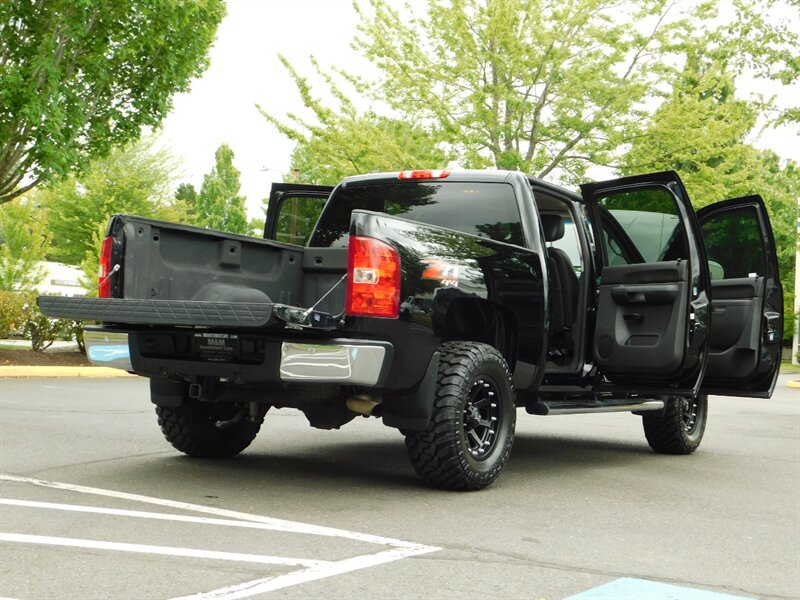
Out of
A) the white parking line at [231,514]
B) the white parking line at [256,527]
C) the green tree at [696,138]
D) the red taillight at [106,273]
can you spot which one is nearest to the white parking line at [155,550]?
the white parking line at [256,527]

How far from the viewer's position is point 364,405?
20.2ft

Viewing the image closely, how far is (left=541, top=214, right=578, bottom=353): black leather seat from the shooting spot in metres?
7.70

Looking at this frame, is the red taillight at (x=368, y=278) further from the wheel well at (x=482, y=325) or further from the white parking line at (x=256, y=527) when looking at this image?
the white parking line at (x=256, y=527)

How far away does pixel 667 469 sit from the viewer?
8.11m

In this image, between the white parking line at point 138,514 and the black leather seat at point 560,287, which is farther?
the black leather seat at point 560,287

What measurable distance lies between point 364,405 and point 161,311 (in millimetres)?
1359

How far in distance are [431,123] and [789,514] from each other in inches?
674

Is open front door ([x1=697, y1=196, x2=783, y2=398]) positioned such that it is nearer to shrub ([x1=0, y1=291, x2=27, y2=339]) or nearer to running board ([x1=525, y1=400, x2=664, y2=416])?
running board ([x1=525, y1=400, x2=664, y2=416])

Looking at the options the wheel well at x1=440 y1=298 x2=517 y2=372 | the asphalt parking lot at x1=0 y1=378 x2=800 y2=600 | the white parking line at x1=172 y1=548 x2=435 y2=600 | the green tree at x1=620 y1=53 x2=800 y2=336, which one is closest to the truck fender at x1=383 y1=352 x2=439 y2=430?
the wheel well at x1=440 y1=298 x2=517 y2=372

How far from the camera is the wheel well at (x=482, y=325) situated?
653cm

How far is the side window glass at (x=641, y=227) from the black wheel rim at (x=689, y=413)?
162cm

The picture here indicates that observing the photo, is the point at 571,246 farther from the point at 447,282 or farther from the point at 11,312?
the point at 11,312

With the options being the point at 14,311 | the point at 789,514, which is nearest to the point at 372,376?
the point at 789,514

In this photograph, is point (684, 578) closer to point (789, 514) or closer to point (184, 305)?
point (789, 514)
